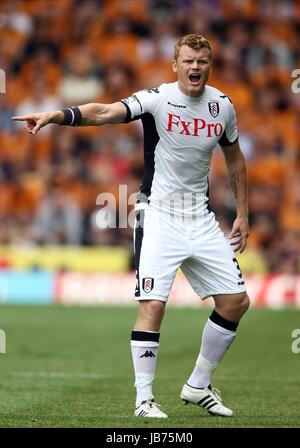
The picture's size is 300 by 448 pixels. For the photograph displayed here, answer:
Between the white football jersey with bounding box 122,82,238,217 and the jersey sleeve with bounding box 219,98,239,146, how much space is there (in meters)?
0.02

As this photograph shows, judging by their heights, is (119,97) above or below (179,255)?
above

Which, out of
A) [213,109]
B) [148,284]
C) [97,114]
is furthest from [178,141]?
[148,284]

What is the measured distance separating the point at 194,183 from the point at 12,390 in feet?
8.62

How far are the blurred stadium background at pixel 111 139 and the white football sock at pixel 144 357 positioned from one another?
34.4ft

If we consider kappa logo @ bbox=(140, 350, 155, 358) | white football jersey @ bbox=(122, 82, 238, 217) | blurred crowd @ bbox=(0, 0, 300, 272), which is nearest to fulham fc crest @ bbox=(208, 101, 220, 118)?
white football jersey @ bbox=(122, 82, 238, 217)

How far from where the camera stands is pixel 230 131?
27.9 feet

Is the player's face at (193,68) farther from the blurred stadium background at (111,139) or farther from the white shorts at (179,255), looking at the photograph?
the blurred stadium background at (111,139)

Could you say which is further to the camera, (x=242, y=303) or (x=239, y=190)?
(x=239, y=190)

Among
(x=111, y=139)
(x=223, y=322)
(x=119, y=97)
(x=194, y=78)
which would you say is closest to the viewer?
(x=194, y=78)

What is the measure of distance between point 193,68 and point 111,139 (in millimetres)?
13438

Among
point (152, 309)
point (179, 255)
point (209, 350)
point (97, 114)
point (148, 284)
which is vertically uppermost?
point (97, 114)

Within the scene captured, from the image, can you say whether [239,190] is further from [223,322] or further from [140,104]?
[140,104]

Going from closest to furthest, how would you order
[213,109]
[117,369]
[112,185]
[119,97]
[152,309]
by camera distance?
[152,309], [213,109], [117,369], [112,185], [119,97]

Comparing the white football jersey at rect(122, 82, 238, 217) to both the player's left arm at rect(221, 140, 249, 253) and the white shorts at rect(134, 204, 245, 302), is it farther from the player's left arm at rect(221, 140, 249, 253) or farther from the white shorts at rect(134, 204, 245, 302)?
the player's left arm at rect(221, 140, 249, 253)
